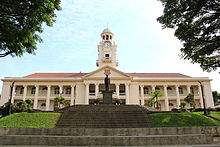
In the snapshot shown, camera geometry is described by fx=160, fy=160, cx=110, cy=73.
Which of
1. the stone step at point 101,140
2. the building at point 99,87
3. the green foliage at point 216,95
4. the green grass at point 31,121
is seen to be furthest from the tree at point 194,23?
the green foliage at point 216,95

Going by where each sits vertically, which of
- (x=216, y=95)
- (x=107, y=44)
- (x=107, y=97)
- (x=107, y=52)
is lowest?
(x=107, y=97)

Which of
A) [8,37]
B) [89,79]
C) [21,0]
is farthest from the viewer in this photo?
[89,79]

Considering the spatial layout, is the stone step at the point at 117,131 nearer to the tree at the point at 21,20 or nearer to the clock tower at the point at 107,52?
the tree at the point at 21,20

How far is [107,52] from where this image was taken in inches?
1889

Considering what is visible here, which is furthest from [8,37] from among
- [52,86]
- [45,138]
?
[52,86]

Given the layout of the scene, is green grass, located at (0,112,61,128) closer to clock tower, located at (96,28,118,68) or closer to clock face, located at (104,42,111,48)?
clock tower, located at (96,28,118,68)

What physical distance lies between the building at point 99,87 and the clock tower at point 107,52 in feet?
17.6

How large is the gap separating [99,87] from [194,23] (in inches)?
1280

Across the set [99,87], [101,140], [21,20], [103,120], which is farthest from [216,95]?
[21,20]

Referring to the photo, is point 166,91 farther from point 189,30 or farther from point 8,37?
point 8,37

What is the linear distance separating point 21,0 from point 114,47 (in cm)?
3998

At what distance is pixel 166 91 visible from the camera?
42219 millimetres

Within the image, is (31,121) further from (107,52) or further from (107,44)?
(107,44)

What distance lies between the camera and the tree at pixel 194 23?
12.0 metres
